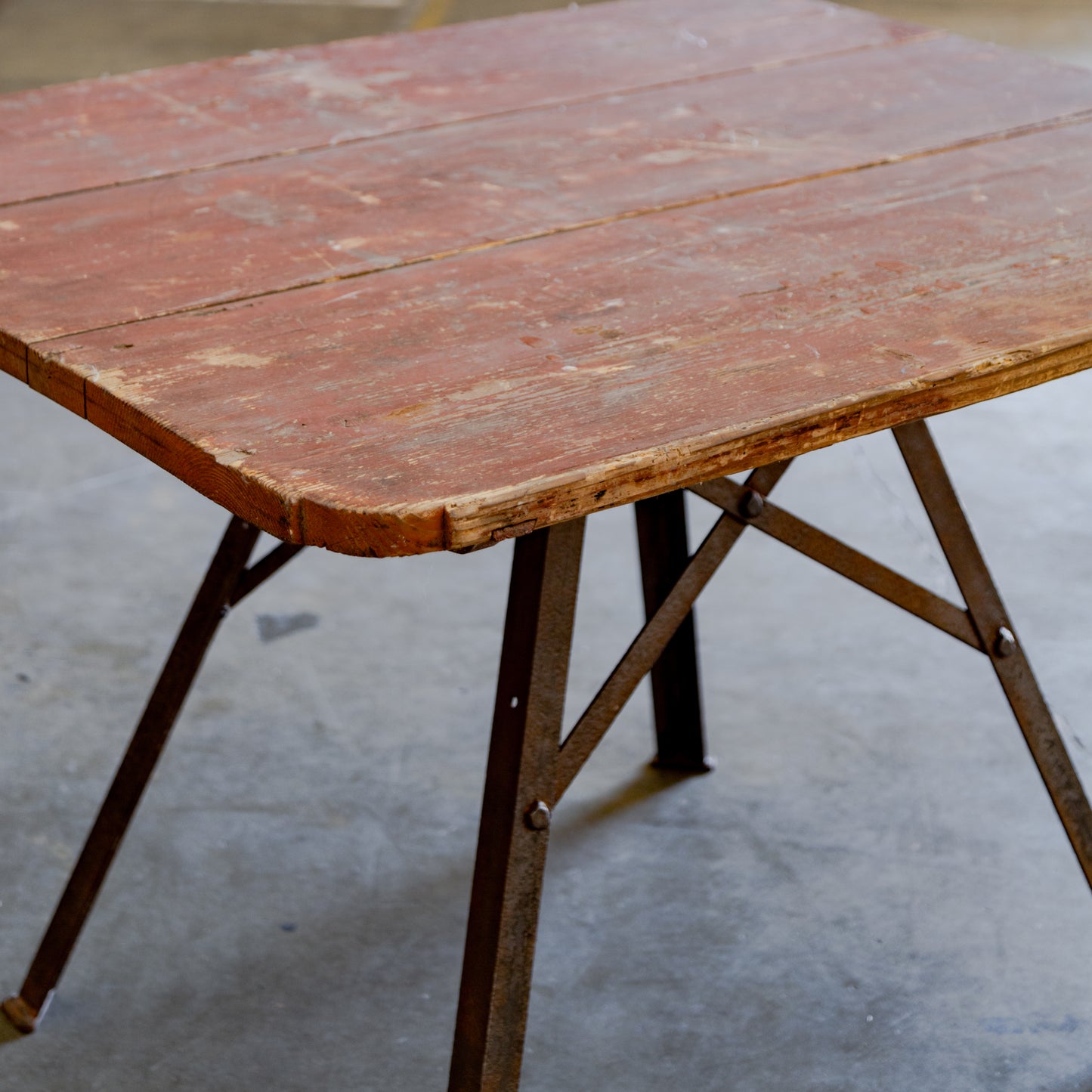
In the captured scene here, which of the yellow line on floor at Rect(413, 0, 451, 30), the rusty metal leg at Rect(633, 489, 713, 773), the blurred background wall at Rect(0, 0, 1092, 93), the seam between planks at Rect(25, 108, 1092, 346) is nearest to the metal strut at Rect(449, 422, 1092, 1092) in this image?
the seam between planks at Rect(25, 108, 1092, 346)

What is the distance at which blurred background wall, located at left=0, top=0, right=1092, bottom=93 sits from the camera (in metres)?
5.54

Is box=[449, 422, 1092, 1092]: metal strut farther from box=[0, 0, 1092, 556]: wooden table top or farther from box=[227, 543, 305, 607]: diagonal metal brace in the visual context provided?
box=[227, 543, 305, 607]: diagonal metal brace

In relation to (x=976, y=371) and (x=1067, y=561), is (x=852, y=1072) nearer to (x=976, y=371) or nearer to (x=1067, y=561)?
(x=976, y=371)

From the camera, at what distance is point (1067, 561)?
2.50 metres

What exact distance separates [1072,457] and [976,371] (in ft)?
6.37

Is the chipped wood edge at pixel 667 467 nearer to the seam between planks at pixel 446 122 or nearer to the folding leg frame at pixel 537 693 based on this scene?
the folding leg frame at pixel 537 693

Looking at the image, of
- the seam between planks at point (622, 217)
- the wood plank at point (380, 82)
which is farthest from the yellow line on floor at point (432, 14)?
the seam between planks at point (622, 217)

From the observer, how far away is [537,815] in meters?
1.16

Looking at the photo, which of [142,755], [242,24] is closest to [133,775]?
[142,755]

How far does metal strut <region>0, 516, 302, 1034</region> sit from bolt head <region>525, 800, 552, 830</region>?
0.44 metres

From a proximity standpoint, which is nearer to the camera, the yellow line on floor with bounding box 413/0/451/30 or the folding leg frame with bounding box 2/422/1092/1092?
the folding leg frame with bounding box 2/422/1092/1092

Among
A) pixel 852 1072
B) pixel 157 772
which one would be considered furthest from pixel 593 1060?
pixel 157 772

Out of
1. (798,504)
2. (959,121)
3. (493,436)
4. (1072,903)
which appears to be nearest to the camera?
(493,436)

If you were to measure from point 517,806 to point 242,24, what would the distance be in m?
5.59
